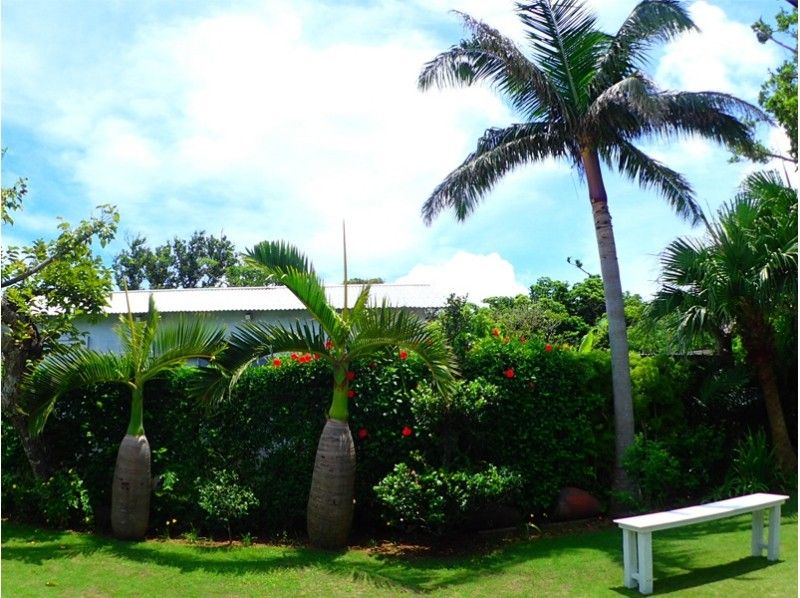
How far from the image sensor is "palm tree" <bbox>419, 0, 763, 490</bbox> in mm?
11367

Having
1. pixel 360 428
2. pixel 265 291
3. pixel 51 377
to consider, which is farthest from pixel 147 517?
pixel 265 291

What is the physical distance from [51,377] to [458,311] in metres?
5.97

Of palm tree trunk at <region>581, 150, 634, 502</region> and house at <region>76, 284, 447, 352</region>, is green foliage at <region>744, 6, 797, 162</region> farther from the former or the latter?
house at <region>76, 284, 447, 352</region>

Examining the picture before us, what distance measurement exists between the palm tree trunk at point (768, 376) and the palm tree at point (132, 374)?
7762mm

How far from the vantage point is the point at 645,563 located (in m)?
6.93

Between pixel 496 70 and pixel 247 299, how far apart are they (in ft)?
46.1

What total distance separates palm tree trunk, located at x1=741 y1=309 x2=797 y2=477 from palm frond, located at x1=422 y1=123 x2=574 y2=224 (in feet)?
12.9

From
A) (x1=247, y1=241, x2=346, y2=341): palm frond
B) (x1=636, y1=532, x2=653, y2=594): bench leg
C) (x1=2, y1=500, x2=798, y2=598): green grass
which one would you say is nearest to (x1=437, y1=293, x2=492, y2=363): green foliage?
(x1=247, y1=241, x2=346, y2=341): palm frond

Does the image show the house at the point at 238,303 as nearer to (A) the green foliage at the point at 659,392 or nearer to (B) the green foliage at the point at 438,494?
(A) the green foliage at the point at 659,392

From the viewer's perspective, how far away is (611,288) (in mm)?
11562

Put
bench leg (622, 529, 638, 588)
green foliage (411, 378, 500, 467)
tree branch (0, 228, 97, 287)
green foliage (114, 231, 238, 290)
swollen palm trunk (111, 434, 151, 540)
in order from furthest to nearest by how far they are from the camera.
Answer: green foliage (114, 231, 238, 290)
tree branch (0, 228, 97, 287)
swollen palm trunk (111, 434, 151, 540)
green foliage (411, 378, 500, 467)
bench leg (622, 529, 638, 588)

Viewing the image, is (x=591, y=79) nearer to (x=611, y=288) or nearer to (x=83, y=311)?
(x=611, y=288)

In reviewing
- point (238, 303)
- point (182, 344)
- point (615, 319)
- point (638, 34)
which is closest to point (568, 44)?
point (638, 34)

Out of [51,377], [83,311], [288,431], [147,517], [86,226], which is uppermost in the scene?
[86,226]
